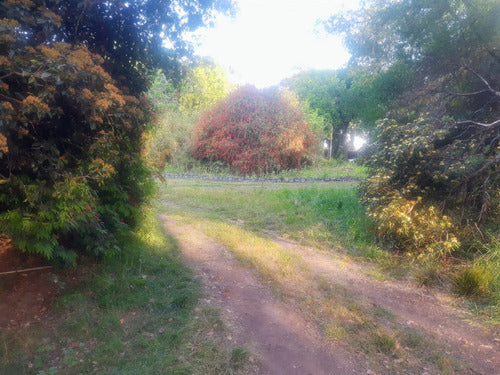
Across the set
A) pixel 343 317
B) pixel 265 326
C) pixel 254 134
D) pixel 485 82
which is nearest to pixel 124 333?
pixel 265 326

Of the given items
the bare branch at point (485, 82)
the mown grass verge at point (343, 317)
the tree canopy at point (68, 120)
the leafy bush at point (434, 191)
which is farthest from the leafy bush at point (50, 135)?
the bare branch at point (485, 82)

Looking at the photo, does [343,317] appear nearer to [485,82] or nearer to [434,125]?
[434,125]

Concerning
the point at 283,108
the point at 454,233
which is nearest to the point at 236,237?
the point at 454,233

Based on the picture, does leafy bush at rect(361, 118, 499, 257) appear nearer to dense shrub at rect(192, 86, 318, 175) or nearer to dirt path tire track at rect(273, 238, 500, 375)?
dirt path tire track at rect(273, 238, 500, 375)


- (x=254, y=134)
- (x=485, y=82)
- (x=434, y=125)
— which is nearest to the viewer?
(x=434, y=125)

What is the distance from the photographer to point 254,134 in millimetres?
18953

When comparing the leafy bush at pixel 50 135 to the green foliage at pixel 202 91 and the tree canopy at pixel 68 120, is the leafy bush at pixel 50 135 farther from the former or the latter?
the green foliage at pixel 202 91

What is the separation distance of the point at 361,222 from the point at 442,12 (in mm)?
4682

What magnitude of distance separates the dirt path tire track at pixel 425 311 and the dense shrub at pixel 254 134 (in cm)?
1142

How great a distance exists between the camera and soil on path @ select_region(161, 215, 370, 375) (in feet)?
13.1

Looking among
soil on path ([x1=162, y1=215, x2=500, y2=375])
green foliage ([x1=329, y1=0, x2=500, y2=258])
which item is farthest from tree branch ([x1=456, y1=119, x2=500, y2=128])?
soil on path ([x1=162, y1=215, x2=500, y2=375])

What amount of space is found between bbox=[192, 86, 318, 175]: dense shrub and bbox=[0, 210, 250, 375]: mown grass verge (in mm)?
13018

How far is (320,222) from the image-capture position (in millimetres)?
9148

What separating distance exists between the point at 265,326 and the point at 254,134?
1490 centimetres
